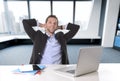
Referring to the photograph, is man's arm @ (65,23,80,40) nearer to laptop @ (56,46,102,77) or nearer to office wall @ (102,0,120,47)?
laptop @ (56,46,102,77)

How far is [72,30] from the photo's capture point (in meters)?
1.82

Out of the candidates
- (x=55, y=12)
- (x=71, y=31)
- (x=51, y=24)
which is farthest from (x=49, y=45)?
(x=55, y=12)

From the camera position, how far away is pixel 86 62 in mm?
1060

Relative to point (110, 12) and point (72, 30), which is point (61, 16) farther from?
point (72, 30)

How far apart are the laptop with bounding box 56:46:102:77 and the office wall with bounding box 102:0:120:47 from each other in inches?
159

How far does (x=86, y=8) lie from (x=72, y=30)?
4.25 meters

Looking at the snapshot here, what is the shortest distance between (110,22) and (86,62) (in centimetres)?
425

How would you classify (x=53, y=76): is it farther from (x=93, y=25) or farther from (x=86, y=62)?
(x=93, y=25)

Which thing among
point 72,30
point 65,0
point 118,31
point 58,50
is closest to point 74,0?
point 65,0

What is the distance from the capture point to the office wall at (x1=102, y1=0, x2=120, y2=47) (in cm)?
461

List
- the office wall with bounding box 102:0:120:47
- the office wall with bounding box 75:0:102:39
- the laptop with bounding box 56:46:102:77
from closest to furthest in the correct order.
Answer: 1. the laptop with bounding box 56:46:102:77
2. the office wall with bounding box 102:0:120:47
3. the office wall with bounding box 75:0:102:39

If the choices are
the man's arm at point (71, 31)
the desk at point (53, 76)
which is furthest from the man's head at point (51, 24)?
the desk at point (53, 76)

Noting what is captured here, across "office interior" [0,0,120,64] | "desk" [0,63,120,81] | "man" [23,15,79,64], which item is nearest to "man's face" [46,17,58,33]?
"man" [23,15,79,64]

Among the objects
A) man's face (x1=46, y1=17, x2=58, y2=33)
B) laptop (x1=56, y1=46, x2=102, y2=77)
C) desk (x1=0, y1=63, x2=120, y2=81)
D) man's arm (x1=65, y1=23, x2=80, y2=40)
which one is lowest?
desk (x1=0, y1=63, x2=120, y2=81)
